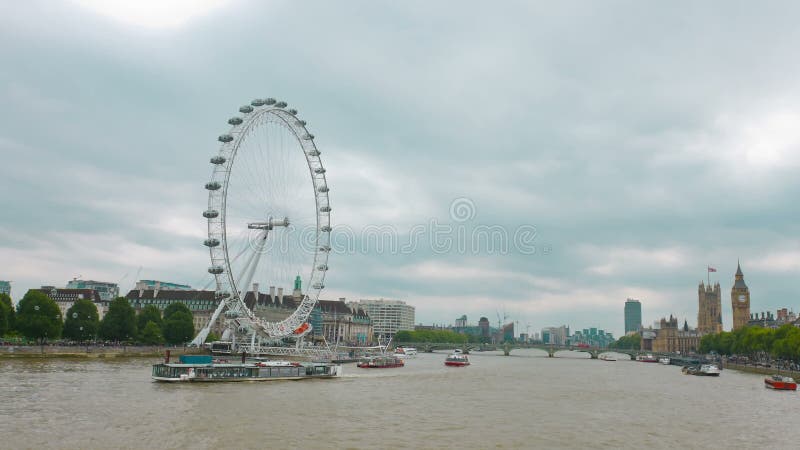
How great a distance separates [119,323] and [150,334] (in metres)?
5.96

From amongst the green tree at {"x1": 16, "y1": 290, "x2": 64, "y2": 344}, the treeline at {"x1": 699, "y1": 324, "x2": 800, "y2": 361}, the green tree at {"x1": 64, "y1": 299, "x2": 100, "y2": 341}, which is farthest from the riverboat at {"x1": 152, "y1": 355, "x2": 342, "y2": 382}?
the treeline at {"x1": 699, "y1": 324, "x2": 800, "y2": 361}

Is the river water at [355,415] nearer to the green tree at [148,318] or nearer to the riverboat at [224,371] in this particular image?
the riverboat at [224,371]

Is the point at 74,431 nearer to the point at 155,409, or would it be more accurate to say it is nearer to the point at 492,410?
the point at 155,409

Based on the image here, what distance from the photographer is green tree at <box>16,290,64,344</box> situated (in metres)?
76.9

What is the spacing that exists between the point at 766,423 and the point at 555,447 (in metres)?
20.6

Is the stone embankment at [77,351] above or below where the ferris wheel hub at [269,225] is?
below

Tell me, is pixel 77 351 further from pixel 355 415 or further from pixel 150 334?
pixel 355 415

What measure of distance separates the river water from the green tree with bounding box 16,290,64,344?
45.0ft

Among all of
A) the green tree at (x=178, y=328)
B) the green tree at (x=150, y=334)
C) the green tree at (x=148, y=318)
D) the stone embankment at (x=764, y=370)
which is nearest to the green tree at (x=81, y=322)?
the green tree at (x=150, y=334)

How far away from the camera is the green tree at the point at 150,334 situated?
99.8 m

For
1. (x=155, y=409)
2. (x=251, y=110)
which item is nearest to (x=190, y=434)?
(x=155, y=409)

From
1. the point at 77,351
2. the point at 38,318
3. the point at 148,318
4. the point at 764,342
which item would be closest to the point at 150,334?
the point at 148,318

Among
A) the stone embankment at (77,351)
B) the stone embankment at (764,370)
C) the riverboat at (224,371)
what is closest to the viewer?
the riverboat at (224,371)

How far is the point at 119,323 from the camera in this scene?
95.2 m
